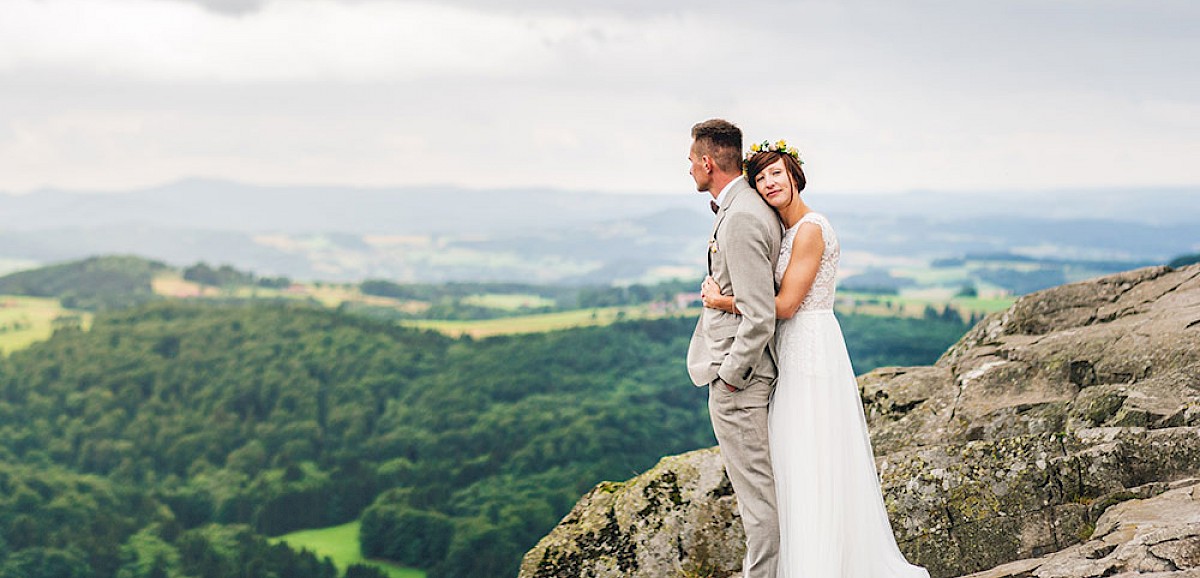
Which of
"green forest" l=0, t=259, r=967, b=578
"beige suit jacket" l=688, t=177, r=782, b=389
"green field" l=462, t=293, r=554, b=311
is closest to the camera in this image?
"beige suit jacket" l=688, t=177, r=782, b=389

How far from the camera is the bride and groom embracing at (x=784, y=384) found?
20.9 feet

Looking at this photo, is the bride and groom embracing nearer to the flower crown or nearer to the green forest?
the flower crown

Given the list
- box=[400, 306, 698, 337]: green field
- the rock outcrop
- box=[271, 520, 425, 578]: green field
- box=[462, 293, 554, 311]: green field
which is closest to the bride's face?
the rock outcrop

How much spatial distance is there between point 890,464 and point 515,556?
71941 mm

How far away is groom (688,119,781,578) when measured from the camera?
613 centimetres

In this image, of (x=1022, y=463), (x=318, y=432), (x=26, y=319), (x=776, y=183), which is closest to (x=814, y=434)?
(x=776, y=183)

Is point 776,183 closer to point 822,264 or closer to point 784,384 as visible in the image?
point 822,264

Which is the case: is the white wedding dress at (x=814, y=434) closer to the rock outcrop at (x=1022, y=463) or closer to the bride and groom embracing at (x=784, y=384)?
the bride and groom embracing at (x=784, y=384)

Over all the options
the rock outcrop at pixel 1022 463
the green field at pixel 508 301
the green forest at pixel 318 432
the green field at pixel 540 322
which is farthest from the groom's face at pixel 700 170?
the green field at pixel 508 301

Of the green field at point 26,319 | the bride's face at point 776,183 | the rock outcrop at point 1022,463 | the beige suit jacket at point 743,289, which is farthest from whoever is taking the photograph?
the green field at point 26,319

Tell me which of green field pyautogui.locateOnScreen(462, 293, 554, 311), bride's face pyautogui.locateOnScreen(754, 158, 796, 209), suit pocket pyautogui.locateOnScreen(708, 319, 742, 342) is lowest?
green field pyautogui.locateOnScreen(462, 293, 554, 311)

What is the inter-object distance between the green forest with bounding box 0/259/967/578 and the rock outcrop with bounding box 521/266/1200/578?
68.9 m

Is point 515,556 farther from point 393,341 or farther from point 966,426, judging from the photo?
point 966,426

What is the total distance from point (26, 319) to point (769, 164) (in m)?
174
